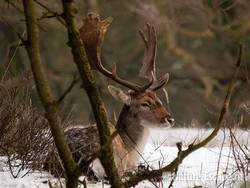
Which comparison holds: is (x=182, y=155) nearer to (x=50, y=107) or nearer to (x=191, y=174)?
(x=50, y=107)

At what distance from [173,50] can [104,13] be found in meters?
1.85

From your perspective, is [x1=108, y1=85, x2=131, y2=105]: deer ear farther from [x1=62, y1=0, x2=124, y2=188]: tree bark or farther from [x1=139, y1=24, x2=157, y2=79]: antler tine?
[x1=62, y1=0, x2=124, y2=188]: tree bark

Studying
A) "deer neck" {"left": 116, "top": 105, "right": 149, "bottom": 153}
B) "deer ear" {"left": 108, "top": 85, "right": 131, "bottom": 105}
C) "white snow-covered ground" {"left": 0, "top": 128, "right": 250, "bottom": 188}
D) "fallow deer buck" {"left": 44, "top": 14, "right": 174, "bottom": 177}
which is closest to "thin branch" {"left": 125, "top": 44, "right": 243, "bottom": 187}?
"white snow-covered ground" {"left": 0, "top": 128, "right": 250, "bottom": 188}

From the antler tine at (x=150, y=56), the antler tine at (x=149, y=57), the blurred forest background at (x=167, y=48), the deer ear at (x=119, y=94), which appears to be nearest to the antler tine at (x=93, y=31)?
the deer ear at (x=119, y=94)

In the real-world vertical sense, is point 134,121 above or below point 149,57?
below

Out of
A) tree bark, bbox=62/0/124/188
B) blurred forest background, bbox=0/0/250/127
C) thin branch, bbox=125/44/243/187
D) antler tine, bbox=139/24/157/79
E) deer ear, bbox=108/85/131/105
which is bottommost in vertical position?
thin branch, bbox=125/44/243/187

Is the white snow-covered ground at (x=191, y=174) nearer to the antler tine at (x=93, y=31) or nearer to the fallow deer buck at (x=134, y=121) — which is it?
the fallow deer buck at (x=134, y=121)

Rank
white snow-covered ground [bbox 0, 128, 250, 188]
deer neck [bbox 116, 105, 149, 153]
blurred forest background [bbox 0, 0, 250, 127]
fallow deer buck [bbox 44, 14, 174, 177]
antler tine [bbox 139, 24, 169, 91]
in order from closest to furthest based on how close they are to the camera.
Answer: white snow-covered ground [bbox 0, 128, 250, 188], fallow deer buck [bbox 44, 14, 174, 177], deer neck [bbox 116, 105, 149, 153], antler tine [bbox 139, 24, 169, 91], blurred forest background [bbox 0, 0, 250, 127]

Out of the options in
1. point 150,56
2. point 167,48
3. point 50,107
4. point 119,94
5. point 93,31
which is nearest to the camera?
point 50,107

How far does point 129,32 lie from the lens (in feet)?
70.7

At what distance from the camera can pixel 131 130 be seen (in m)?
7.29

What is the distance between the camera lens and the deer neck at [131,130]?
716 centimetres

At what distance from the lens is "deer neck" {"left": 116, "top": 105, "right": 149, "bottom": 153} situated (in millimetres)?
7156

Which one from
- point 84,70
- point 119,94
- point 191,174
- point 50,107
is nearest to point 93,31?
point 84,70
